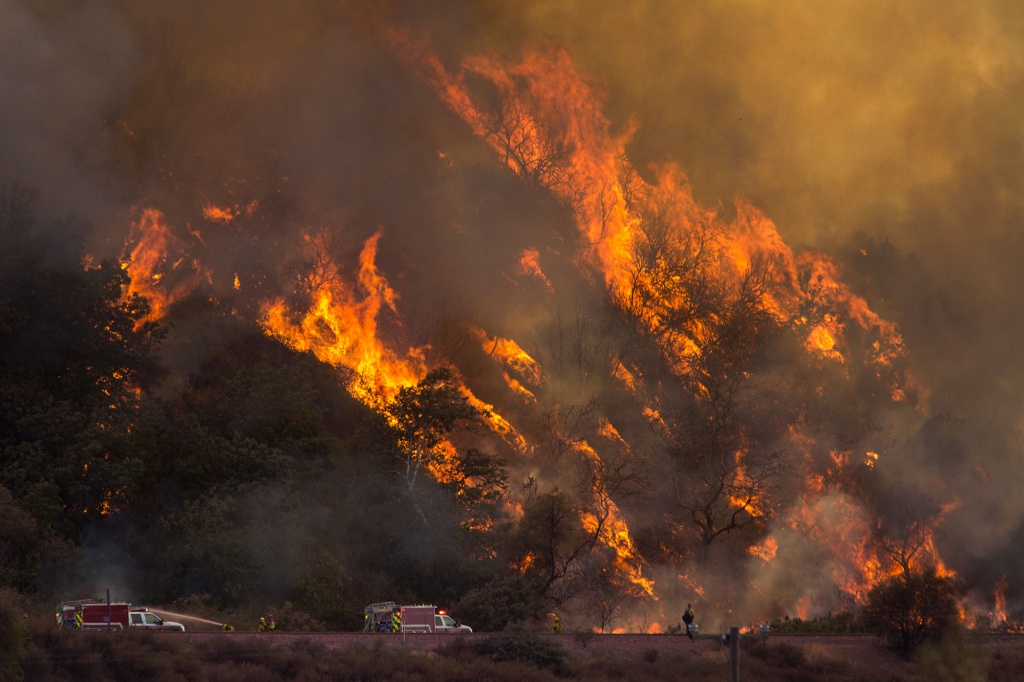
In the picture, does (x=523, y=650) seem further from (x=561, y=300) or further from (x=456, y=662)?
(x=561, y=300)

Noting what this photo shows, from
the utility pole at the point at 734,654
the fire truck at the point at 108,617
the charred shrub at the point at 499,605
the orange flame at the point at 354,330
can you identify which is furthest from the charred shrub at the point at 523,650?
the orange flame at the point at 354,330

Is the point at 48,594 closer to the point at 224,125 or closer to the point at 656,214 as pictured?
the point at 224,125

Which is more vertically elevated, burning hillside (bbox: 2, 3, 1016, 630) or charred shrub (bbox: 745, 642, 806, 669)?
burning hillside (bbox: 2, 3, 1016, 630)

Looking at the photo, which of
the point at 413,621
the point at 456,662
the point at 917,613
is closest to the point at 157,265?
the point at 413,621

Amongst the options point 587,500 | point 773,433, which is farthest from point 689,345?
point 587,500

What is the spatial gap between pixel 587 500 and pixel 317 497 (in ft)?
42.4

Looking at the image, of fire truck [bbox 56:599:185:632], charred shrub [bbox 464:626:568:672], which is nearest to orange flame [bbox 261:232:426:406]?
fire truck [bbox 56:599:185:632]

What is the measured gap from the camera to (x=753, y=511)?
194ft

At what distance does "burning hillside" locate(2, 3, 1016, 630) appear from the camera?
5781 centimetres

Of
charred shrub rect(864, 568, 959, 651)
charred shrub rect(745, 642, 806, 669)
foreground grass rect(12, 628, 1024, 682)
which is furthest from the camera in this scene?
charred shrub rect(864, 568, 959, 651)

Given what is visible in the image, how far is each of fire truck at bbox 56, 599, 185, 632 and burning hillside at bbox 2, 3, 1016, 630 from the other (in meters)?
18.7

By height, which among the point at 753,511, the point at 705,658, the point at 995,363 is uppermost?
the point at 995,363

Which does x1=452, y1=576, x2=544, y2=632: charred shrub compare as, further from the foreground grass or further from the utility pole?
the utility pole

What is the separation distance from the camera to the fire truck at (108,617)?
117ft
